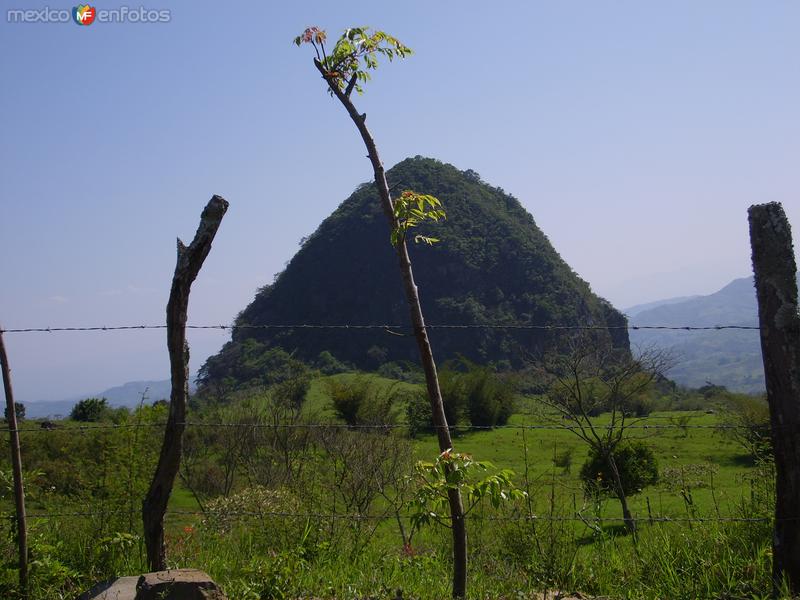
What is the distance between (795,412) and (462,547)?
75.5 inches

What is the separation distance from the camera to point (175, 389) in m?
4.26

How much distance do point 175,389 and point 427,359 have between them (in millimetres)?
1541

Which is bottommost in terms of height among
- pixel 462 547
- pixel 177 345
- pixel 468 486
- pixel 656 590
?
pixel 656 590

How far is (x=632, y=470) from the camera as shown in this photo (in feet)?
67.4

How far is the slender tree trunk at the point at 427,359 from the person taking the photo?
3908mm

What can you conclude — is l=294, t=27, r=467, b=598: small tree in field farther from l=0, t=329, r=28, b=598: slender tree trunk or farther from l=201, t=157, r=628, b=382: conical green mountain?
l=201, t=157, r=628, b=382: conical green mountain

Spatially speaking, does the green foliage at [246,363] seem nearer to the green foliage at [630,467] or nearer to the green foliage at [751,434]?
the green foliage at [630,467]

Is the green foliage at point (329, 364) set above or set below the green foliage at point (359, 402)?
above

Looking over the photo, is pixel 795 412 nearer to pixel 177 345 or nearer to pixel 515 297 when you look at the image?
pixel 177 345

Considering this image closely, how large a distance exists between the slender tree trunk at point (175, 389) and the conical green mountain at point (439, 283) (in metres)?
71.3

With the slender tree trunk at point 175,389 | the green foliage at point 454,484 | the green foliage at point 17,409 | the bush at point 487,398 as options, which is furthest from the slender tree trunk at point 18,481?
the bush at point 487,398

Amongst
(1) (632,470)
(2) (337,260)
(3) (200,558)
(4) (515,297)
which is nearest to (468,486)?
(3) (200,558)

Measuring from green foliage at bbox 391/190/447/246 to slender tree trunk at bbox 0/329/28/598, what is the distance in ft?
8.58

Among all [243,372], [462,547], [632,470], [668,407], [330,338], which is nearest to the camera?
[462,547]
